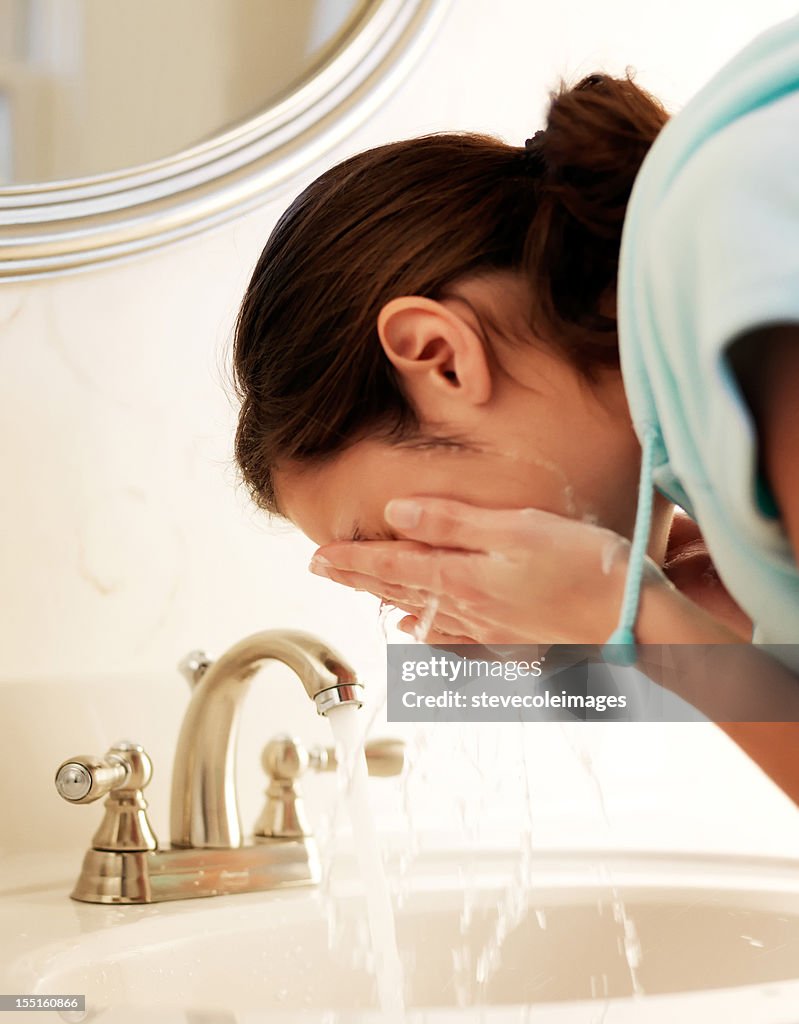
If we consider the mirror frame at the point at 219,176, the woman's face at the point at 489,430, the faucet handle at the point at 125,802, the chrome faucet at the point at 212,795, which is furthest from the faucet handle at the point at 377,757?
the mirror frame at the point at 219,176

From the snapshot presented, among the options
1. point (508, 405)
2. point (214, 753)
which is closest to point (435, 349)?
point (508, 405)

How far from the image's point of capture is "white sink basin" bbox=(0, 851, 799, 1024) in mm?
527

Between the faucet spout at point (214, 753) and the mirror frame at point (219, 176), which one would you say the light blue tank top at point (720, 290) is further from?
the mirror frame at point (219, 176)

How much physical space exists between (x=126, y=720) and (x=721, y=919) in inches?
15.0

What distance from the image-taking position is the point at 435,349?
1.57 ft

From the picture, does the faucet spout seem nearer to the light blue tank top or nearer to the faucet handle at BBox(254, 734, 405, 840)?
the faucet handle at BBox(254, 734, 405, 840)

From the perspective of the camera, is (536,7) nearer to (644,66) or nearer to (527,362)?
(644,66)

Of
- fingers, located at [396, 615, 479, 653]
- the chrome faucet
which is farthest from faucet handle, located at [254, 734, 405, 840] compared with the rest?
fingers, located at [396, 615, 479, 653]

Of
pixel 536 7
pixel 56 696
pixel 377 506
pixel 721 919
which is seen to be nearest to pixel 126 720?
pixel 56 696

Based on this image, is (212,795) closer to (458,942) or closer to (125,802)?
(125,802)

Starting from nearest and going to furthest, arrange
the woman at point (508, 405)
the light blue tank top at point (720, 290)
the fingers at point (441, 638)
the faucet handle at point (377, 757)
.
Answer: the light blue tank top at point (720, 290) < the woman at point (508, 405) < the fingers at point (441, 638) < the faucet handle at point (377, 757)

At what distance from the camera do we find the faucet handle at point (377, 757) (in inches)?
28.0

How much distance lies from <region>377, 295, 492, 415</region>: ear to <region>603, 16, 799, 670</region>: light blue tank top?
0.08 m

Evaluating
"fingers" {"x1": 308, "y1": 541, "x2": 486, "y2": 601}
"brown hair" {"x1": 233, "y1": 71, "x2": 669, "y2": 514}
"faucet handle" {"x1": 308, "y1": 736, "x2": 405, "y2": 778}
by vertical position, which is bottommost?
"faucet handle" {"x1": 308, "y1": 736, "x2": 405, "y2": 778}
